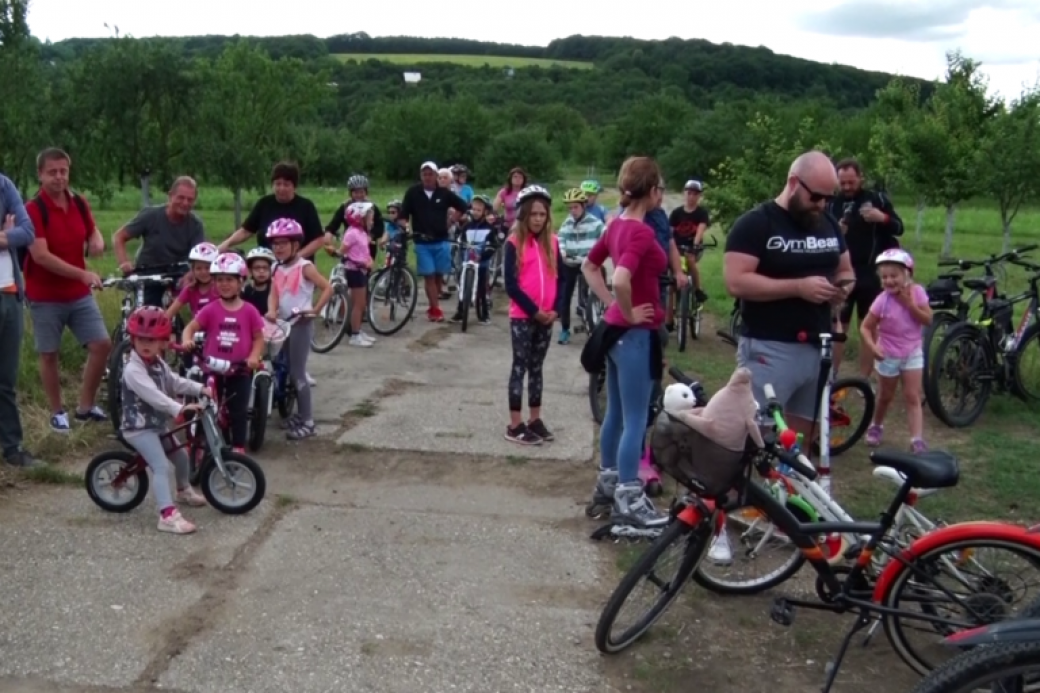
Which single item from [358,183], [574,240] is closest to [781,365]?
[574,240]

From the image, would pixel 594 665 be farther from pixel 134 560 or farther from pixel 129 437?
pixel 129 437

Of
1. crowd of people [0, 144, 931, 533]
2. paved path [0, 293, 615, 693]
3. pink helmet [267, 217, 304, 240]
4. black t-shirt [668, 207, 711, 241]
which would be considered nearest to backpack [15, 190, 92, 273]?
crowd of people [0, 144, 931, 533]

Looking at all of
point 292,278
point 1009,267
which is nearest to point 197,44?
point 1009,267

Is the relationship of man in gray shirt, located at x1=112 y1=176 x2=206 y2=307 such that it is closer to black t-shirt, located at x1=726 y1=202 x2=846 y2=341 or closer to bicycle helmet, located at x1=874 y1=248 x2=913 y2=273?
black t-shirt, located at x1=726 y1=202 x2=846 y2=341

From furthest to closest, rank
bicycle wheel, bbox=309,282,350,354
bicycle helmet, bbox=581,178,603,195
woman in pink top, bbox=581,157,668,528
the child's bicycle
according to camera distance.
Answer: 1. bicycle helmet, bbox=581,178,603,195
2. bicycle wheel, bbox=309,282,350,354
3. the child's bicycle
4. woman in pink top, bbox=581,157,668,528

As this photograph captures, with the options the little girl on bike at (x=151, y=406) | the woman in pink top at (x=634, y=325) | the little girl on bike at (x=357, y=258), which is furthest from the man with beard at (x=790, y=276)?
the little girl on bike at (x=357, y=258)

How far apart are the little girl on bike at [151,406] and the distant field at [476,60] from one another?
10859 cm

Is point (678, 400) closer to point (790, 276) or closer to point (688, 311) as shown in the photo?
point (790, 276)

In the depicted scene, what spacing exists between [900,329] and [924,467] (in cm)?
309

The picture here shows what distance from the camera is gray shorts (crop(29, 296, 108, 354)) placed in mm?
6668

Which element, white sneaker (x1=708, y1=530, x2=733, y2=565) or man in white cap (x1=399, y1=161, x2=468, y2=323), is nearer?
white sneaker (x1=708, y1=530, x2=733, y2=565)

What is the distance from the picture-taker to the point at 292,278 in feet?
23.2

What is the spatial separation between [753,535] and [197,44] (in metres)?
81.8

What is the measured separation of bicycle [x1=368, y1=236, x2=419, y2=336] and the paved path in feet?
13.3
